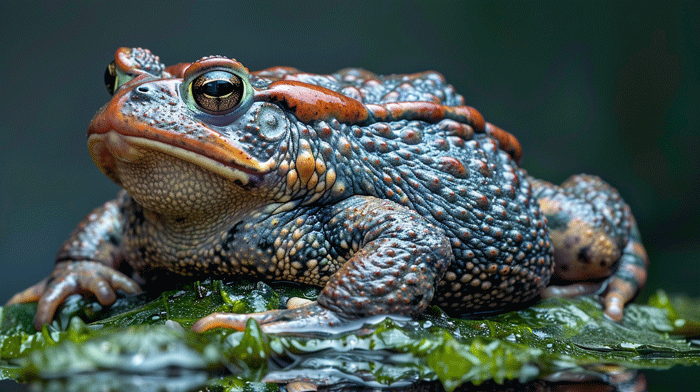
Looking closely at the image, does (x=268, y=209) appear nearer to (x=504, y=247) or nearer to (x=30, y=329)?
(x=504, y=247)

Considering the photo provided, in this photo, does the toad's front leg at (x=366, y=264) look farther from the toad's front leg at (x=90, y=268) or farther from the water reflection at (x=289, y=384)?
the toad's front leg at (x=90, y=268)

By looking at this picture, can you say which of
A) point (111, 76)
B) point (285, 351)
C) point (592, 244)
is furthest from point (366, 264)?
point (592, 244)

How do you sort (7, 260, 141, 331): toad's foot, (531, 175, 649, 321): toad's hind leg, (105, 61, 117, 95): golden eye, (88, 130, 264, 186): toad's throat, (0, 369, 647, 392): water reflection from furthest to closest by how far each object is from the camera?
(531, 175, 649, 321): toad's hind leg
(7, 260, 141, 331): toad's foot
(105, 61, 117, 95): golden eye
(88, 130, 264, 186): toad's throat
(0, 369, 647, 392): water reflection

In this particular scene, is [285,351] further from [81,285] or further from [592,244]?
[592,244]

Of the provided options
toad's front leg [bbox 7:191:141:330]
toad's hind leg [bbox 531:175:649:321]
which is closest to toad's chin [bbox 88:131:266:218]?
toad's front leg [bbox 7:191:141:330]

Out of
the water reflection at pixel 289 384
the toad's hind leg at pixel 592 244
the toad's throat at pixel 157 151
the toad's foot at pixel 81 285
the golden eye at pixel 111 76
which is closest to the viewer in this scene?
the water reflection at pixel 289 384

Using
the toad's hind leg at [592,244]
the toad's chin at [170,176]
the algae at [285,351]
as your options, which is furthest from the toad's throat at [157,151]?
the toad's hind leg at [592,244]

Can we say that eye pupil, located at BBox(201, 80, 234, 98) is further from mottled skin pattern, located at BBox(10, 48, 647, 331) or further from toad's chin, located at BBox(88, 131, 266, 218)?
toad's chin, located at BBox(88, 131, 266, 218)
